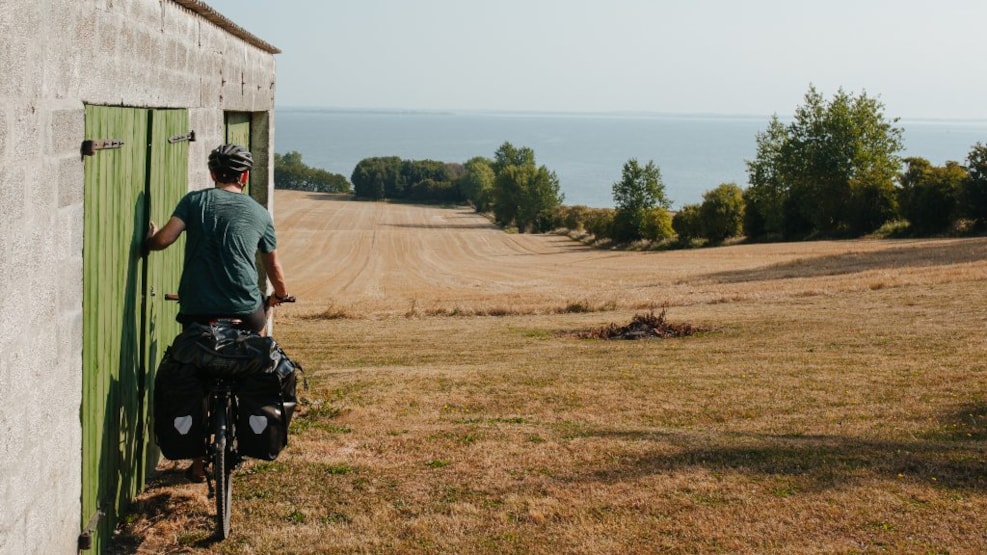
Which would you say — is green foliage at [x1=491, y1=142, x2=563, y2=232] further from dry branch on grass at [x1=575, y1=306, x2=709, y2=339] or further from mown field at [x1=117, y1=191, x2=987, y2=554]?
dry branch on grass at [x1=575, y1=306, x2=709, y2=339]

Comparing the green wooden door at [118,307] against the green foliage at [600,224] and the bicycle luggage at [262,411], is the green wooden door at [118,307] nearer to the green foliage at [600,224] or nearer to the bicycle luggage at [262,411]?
the bicycle luggage at [262,411]

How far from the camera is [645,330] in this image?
709 inches

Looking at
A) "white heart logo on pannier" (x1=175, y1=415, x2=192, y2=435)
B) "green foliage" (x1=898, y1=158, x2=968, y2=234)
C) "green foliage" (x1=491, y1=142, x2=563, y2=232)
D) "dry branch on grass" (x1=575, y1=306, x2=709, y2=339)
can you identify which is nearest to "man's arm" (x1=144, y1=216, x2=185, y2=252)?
"white heart logo on pannier" (x1=175, y1=415, x2=192, y2=435)

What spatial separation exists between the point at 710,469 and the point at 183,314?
4.07m

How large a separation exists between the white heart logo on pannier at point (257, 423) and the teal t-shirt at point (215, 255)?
0.69 meters

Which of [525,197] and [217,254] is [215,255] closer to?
[217,254]

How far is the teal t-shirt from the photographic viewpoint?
6156mm

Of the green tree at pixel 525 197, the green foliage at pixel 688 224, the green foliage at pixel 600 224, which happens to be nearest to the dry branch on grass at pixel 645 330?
the green foliage at pixel 688 224

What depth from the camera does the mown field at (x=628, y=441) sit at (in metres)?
6.33

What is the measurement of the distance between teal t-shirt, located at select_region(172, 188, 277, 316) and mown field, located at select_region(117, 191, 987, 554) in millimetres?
1405

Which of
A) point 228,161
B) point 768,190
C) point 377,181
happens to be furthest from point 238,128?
point 377,181

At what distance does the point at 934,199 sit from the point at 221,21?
5602 cm

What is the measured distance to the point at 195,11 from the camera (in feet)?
26.5

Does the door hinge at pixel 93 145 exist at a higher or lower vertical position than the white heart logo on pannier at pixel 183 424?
higher
